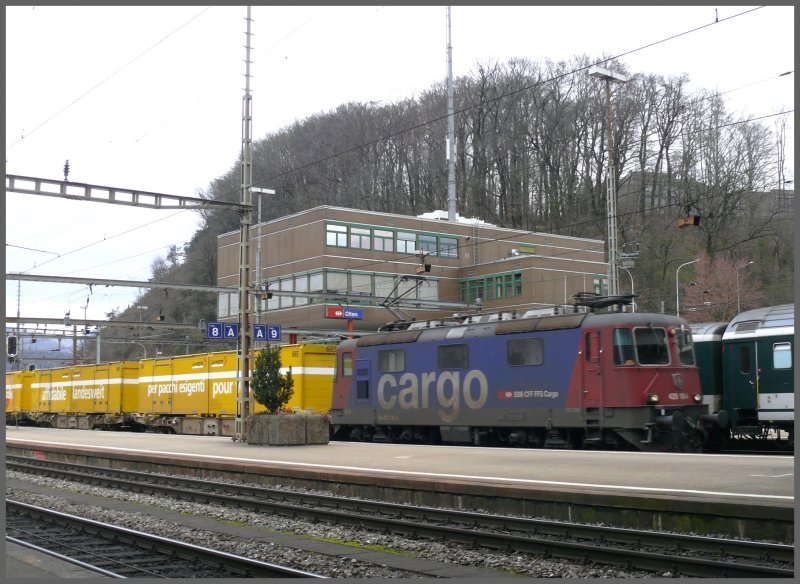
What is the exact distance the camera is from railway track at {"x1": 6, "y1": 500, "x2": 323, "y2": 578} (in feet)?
32.3

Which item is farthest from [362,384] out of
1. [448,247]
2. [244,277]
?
[448,247]

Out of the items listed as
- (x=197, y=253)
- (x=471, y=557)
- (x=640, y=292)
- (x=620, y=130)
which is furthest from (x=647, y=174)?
(x=471, y=557)

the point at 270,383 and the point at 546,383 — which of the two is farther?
the point at 270,383

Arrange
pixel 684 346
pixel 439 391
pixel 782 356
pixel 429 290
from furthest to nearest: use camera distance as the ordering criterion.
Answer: pixel 429 290, pixel 439 391, pixel 782 356, pixel 684 346

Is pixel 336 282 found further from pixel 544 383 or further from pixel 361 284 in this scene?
pixel 544 383

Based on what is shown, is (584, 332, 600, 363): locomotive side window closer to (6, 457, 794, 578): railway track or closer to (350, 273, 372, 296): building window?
(6, 457, 794, 578): railway track

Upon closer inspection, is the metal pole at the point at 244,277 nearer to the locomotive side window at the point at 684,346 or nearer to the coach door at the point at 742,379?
the locomotive side window at the point at 684,346

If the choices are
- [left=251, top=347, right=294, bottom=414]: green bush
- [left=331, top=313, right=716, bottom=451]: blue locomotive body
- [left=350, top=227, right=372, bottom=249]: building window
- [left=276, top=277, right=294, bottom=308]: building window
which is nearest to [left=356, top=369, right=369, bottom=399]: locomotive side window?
[left=331, top=313, right=716, bottom=451]: blue locomotive body

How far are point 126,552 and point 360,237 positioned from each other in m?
48.6

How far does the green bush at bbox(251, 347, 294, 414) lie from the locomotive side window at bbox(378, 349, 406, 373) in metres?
2.76

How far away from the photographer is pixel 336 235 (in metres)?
58.3

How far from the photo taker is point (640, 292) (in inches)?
2611

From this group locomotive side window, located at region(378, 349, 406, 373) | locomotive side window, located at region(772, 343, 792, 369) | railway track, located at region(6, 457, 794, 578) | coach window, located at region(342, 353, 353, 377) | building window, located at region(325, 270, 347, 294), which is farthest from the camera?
building window, located at region(325, 270, 347, 294)

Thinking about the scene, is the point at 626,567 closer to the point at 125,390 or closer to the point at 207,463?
the point at 207,463
